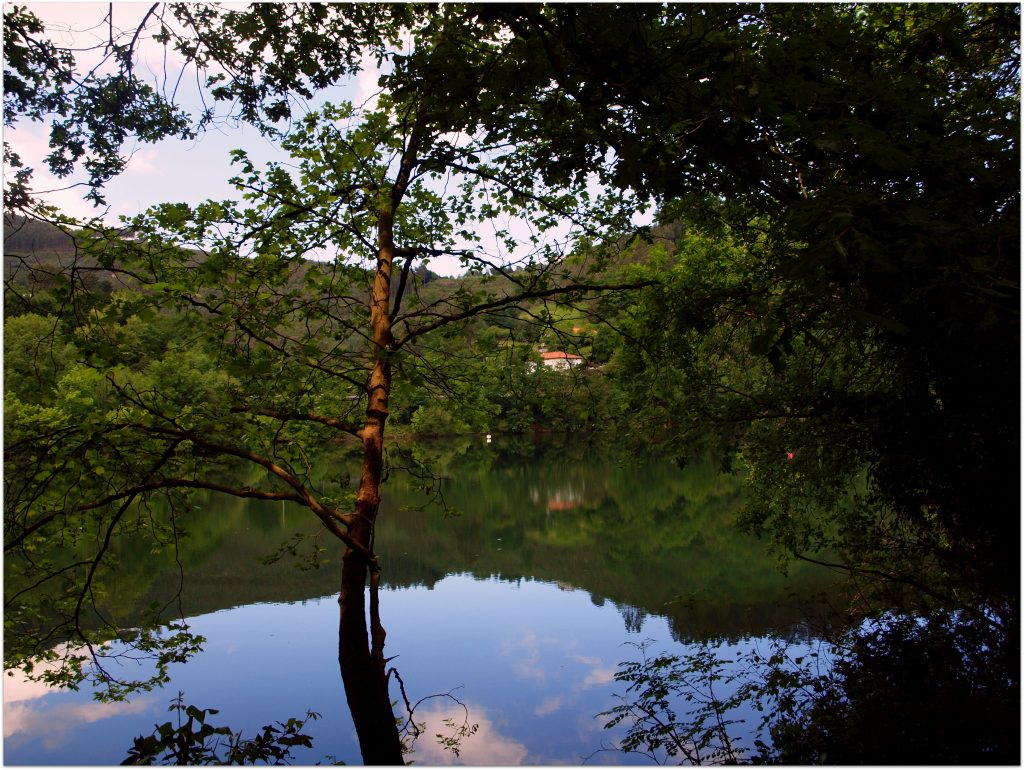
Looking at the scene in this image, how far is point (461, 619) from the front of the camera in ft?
29.2

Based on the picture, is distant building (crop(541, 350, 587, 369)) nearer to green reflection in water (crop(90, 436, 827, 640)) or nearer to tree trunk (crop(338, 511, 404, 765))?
green reflection in water (crop(90, 436, 827, 640))

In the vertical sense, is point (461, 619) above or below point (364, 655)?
above

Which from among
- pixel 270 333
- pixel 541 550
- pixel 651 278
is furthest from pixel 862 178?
pixel 541 550

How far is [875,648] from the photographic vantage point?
4871 mm

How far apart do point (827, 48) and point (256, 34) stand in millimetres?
2732

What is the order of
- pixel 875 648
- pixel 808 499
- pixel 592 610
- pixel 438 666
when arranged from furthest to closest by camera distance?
pixel 592 610 → pixel 438 666 → pixel 808 499 → pixel 875 648

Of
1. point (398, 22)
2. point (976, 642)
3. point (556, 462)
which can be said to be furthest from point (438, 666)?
point (556, 462)

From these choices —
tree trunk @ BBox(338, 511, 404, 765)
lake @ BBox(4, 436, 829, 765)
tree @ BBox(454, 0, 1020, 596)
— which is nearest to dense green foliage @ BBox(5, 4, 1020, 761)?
tree @ BBox(454, 0, 1020, 596)

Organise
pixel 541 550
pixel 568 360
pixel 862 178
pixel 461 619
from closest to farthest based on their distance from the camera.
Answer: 1. pixel 862 178
2. pixel 568 360
3. pixel 461 619
4. pixel 541 550

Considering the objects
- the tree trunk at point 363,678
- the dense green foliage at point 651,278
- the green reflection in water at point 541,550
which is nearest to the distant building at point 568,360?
the dense green foliage at point 651,278

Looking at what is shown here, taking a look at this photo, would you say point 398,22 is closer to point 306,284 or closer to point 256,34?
point 256,34

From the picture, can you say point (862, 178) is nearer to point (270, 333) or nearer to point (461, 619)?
point (270, 333)

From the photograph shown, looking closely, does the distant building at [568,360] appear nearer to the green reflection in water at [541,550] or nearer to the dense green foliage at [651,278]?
the dense green foliage at [651,278]

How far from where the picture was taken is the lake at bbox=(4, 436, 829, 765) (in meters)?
5.76
